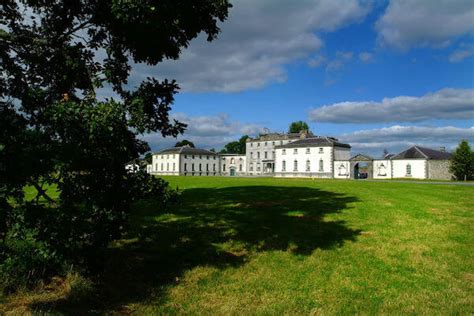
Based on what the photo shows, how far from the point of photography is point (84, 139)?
17.9 feet

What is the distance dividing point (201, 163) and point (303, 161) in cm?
4206

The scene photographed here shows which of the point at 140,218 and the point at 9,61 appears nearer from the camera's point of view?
the point at 9,61

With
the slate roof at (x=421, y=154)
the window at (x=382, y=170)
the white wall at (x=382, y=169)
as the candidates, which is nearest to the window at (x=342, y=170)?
the white wall at (x=382, y=169)

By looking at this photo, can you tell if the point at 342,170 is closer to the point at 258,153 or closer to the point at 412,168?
the point at 412,168

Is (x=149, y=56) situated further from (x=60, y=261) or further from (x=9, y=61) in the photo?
(x=60, y=261)

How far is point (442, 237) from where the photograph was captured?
40.3ft

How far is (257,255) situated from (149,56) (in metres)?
5.93

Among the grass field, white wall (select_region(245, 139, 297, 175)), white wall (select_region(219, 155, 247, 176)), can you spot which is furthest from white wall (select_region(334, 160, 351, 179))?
the grass field

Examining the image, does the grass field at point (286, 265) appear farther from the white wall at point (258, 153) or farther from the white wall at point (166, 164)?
the white wall at point (166, 164)

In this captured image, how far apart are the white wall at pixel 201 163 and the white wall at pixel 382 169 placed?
6079cm

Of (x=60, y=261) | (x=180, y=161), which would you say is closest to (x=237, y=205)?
(x=60, y=261)

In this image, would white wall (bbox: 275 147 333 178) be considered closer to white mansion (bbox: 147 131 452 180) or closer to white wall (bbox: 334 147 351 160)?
white mansion (bbox: 147 131 452 180)

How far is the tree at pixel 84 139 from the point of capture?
17.4 feet

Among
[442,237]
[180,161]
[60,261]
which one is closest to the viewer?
[60,261]
